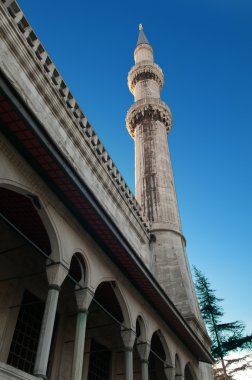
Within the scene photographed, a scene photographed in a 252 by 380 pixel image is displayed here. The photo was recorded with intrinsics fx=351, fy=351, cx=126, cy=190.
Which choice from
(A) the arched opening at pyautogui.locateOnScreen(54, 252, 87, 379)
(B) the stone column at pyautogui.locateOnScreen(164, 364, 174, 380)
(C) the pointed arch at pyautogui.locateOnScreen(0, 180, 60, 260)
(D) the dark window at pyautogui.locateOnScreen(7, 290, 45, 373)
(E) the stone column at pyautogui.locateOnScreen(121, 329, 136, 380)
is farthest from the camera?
(B) the stone column at pyautogui.locateOnScreen(164, 364, 174, 380)

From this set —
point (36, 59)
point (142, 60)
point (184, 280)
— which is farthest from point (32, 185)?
point (142, 60)

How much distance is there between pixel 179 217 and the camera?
19.2 metres

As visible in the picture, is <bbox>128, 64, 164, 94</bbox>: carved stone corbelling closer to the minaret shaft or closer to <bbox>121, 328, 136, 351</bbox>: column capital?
the minaret shaft

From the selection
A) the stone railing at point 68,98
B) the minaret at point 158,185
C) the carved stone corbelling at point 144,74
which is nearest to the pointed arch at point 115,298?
the stone railing at point 68,98

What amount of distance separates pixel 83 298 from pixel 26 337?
82.8 inches

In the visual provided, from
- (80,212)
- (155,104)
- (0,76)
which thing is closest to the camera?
(0,76)

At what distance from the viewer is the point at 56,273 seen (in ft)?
22.2

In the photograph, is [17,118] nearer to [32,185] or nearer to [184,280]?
[32,185]

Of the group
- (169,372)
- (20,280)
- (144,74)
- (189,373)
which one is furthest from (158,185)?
(20,280)

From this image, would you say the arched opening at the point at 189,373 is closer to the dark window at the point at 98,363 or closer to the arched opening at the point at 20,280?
the dark window at the point at 98,363

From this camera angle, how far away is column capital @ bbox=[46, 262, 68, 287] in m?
6.69

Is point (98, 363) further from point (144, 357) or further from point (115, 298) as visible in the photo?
point (115, 298)

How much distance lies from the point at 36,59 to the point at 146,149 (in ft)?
40.8

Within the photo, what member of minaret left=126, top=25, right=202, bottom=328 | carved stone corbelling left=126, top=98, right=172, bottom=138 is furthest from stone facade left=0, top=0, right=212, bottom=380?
carved stone corbelling left=126, top=98, right=172, bottom=138
